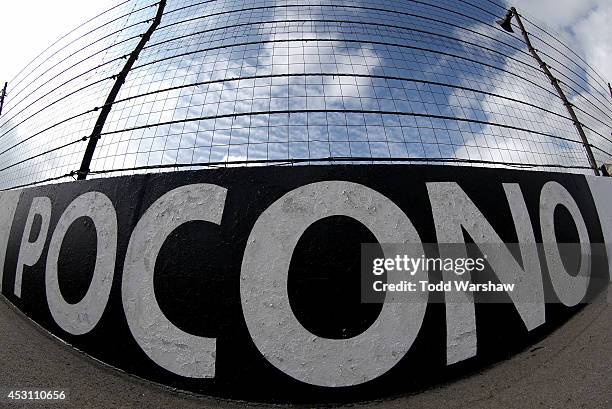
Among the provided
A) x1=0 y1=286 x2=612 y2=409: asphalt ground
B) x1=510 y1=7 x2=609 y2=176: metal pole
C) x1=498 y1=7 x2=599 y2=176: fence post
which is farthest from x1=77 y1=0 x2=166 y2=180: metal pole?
x1=510 y1=7 x2=609 y2=176: metal pole

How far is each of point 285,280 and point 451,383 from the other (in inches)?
99.1

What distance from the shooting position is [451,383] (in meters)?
3.61

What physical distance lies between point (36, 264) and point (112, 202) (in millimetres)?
2231

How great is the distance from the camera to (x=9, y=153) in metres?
10.2

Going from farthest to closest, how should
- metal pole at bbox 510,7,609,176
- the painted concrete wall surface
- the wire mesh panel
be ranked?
metal pole at bbox 510,7,609,176 → the wire mesh panel → the painted concrete wall surface

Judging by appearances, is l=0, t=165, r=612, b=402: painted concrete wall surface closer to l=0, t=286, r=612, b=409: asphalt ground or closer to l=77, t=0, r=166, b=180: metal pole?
l=0, t=286, r=612, b=409: asphalt ground

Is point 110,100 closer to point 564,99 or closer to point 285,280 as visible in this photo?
point 285,280

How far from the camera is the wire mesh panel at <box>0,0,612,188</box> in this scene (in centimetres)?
492

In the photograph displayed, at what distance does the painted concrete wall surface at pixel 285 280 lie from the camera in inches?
140

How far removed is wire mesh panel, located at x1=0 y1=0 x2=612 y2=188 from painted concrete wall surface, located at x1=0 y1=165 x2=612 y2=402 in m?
0.72

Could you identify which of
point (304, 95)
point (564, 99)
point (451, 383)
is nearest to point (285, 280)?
point (451, 383)

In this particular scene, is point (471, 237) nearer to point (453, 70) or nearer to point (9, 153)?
point (453, 70)

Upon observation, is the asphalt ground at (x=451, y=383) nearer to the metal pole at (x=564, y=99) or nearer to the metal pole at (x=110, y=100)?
the metal pole at (x=110, y=100)

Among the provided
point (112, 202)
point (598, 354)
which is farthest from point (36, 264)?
point (598, 354)
